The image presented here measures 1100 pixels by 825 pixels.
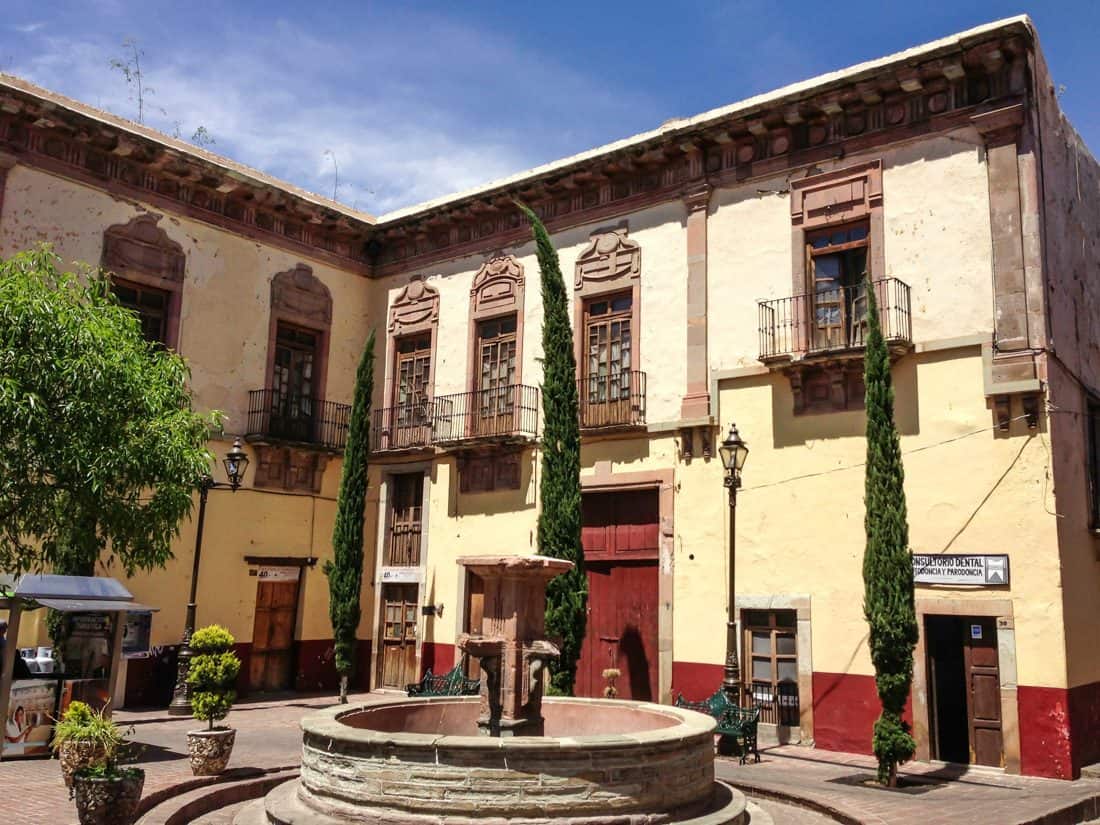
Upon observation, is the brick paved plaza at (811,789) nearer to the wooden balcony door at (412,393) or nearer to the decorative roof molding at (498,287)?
the wooden balcony door at (412,393)

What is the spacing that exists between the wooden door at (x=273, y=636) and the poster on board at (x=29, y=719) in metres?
6.70

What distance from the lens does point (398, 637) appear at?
712 inches

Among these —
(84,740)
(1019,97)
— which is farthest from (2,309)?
(1019,97)

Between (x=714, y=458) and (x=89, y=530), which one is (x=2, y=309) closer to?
(x=89, y=530)

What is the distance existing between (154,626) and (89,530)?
5909 millimetres

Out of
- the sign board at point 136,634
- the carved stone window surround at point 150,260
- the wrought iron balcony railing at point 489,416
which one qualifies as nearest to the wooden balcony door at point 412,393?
the wrought iron balcony railing at point 489,416

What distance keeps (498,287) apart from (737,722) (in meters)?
9.02

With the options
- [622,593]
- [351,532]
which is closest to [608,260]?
[622,593]

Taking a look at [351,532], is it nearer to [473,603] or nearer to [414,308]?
[473,603]

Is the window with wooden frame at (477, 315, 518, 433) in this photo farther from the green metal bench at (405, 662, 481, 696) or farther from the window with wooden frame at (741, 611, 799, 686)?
the window with wooden frame at (741, 611, 799, 686)

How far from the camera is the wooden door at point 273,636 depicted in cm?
1767

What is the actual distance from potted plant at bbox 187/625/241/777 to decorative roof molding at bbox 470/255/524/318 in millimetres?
8816

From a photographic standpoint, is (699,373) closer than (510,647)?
No

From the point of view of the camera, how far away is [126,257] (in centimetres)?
1625
